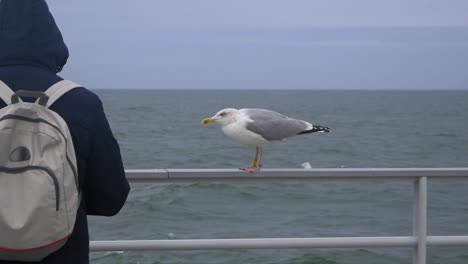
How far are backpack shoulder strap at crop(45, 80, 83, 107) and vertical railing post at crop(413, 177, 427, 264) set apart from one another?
56.5 inches

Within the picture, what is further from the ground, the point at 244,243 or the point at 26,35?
the point at 26,35

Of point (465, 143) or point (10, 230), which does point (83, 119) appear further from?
point (465, 143)

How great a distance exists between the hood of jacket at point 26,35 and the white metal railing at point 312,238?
81 centimetres

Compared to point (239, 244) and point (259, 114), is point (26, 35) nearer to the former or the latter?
point (239, 244)

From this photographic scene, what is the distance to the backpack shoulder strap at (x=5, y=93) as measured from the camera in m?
2.02

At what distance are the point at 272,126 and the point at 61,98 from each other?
203cm

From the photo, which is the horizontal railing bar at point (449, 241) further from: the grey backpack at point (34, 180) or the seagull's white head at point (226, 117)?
the grey backpack at point (34, 180)

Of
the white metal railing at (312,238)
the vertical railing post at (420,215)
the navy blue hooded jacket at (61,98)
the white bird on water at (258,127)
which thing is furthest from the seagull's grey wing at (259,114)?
the navy blue hooded jacket at (61,98)

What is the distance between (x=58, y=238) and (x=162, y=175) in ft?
3.28

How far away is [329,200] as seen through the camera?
17.9 m

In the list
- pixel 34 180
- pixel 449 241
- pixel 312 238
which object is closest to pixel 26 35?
pixel 34 180

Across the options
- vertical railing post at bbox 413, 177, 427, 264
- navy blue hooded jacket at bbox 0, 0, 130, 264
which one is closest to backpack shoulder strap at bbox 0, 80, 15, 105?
navy blue hooded jacket at bbox 0, 0, 130, 264

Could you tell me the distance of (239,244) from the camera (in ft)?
9.43

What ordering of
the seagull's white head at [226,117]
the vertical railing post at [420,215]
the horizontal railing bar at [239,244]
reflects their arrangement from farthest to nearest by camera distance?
the seagull's white head at [226,117] < the vertical railing post at [420,215] < the horizontal railing bar at [239,244]
